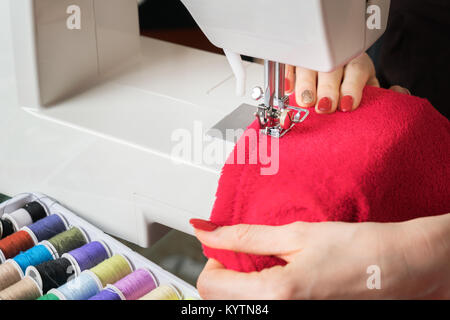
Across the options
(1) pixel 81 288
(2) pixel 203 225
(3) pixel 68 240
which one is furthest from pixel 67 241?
(2) pixel 203 225

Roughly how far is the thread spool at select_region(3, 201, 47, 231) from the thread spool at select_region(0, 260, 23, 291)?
3.8 inches

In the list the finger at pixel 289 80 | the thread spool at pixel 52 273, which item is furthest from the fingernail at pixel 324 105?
the thread spool at pixel 52 273

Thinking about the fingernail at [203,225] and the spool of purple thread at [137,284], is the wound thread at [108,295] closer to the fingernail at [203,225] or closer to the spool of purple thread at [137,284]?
the spool of purple thread at [137,284]

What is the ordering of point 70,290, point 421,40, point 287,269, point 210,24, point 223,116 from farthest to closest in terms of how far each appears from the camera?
point 421,40 → point 223,116 → point 70,290 → point 210,24 → point 287,269

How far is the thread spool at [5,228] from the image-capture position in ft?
2.94

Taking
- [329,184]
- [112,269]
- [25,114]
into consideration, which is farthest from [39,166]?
[329,184]

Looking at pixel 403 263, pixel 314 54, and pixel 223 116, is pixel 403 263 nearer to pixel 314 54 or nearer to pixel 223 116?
pixel 314 54

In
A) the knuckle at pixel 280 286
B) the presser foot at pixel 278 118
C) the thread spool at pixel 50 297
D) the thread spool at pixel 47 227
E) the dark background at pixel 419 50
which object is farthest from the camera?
the dark background at pixel 419 50

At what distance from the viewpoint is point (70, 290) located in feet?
2.58

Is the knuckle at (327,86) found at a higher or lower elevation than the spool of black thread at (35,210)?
higher

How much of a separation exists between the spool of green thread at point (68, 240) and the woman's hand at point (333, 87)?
417mm

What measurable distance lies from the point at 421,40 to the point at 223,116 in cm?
48

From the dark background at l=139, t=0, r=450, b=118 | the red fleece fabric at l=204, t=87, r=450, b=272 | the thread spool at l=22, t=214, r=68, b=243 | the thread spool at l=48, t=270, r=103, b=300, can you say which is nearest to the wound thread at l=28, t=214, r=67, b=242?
the thread spool at l=22, t=214, r=68, b=243

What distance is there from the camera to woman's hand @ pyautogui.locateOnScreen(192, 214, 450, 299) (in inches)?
20.9
